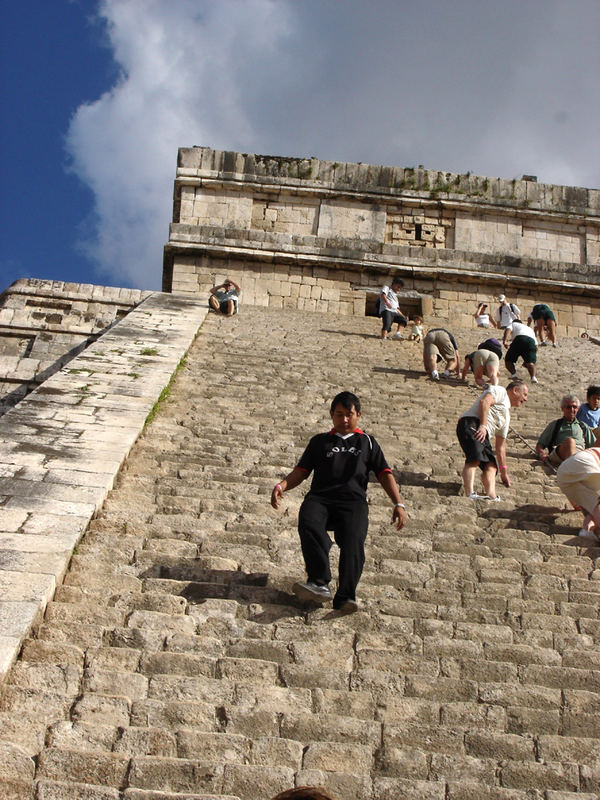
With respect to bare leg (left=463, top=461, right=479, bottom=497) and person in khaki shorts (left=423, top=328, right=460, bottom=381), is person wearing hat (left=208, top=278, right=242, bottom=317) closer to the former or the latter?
person in khaki shorts (left=423, top=328, right=460, bottom=381)

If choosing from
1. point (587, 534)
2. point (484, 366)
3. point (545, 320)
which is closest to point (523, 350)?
point (484, 366)

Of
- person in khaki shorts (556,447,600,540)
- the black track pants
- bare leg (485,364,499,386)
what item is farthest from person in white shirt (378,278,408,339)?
the black track pants

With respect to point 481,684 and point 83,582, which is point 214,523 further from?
point 481,684

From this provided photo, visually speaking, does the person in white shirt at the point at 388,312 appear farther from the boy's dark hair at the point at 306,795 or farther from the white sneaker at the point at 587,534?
the boy's dark hair at the point at 306,795

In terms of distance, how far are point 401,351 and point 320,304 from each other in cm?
504

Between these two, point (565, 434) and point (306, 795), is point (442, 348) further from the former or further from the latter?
point (306, 795)

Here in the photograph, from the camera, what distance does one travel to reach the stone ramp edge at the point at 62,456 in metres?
4.46

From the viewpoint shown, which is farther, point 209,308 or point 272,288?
point 272,288

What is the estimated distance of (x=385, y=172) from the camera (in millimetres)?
19516

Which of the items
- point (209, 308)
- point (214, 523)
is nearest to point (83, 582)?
point (214, 523)

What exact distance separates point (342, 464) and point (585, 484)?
2.37 metres

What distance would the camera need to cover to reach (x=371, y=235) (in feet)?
62.3

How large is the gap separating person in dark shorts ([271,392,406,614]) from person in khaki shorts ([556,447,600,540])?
6.77ft

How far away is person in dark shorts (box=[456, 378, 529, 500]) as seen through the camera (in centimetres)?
687
